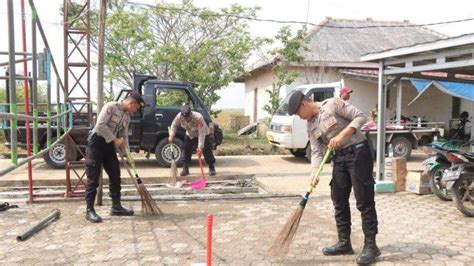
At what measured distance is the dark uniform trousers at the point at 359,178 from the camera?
14.4ft

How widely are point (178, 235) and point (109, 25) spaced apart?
13.5 metres

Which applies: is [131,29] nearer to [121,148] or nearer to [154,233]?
[121,148]

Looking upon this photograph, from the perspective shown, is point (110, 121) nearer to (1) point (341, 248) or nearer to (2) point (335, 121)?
(2) point (335, 121)

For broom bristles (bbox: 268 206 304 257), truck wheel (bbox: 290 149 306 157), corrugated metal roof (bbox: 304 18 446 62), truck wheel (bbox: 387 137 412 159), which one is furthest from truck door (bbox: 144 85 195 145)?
corrugated metal roof (bbox: 304 18 446 62)

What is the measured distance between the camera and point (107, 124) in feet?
Result: 19.5

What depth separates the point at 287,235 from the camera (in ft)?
14.9

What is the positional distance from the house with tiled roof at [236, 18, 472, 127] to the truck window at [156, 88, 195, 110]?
272 inches

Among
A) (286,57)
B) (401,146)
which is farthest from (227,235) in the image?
(286,57)

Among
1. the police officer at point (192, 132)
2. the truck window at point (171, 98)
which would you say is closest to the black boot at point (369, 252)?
the police officer at point (192, 132)

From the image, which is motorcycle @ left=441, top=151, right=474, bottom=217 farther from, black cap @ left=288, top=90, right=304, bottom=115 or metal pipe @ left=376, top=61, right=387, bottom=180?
black cap @ left=288, top=90, right=304, bottom=115

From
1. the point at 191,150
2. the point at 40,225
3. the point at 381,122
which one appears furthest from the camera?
the point at 191,150

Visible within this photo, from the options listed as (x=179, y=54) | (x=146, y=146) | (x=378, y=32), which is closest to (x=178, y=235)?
(x=146, y=146)

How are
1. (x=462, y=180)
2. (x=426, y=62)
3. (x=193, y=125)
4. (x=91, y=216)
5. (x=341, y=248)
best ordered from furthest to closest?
1. (x=193, y=125)
2. (x=426, y=62)
3. (x=462, y=180)
4. (x=91, y=216)
5. (x=341, y=248)

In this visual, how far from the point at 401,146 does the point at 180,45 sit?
358 inches
